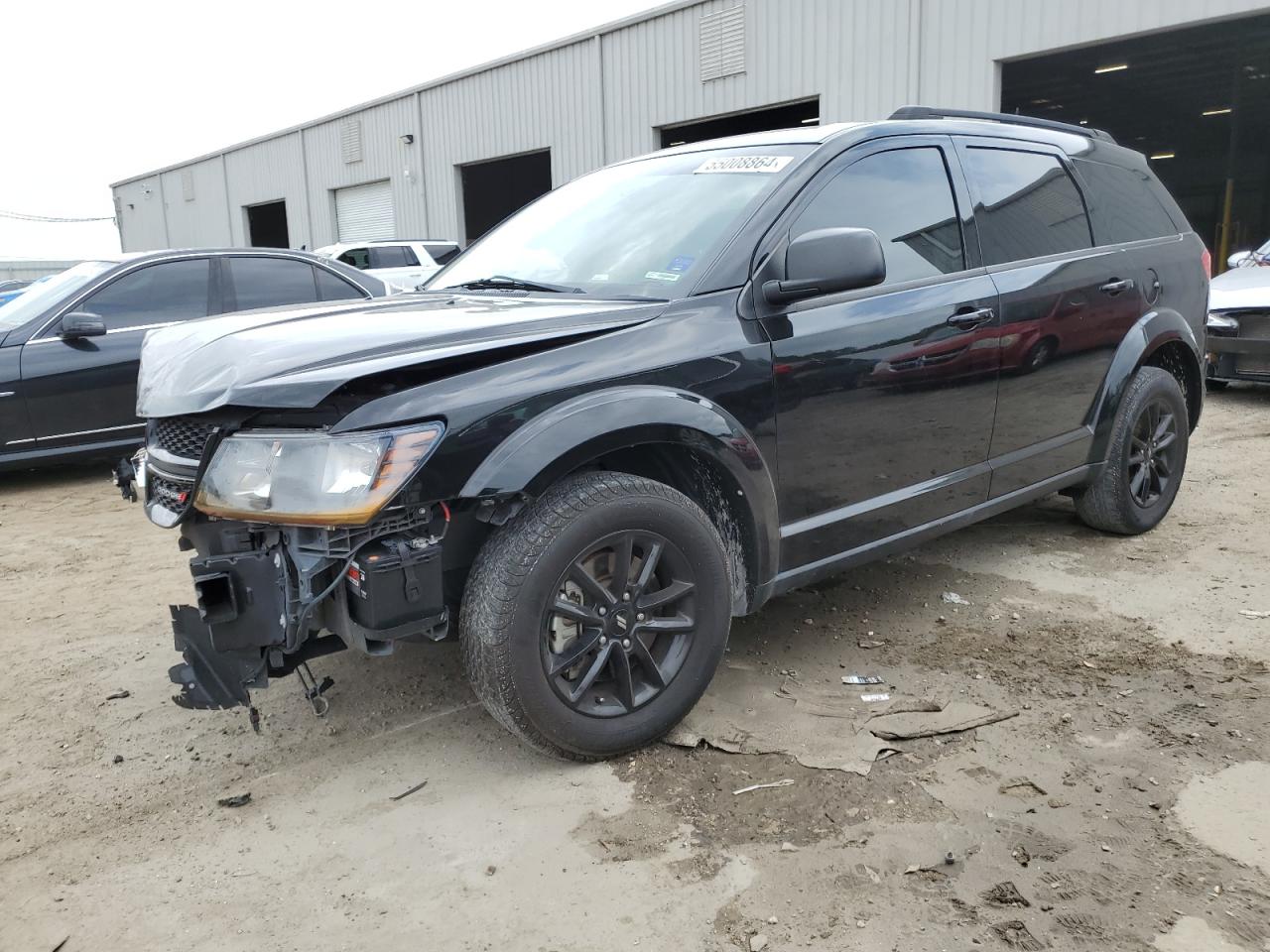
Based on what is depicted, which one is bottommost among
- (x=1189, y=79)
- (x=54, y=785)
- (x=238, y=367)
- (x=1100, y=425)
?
(x=54, y=785)

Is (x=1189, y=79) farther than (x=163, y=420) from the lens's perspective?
Yes

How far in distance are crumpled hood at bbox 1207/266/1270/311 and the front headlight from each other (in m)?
7.77

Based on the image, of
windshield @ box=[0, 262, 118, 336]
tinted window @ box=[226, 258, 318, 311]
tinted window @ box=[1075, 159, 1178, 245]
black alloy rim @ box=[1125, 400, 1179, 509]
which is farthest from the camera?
tinted window @ box=[226, 258, 318, 311]

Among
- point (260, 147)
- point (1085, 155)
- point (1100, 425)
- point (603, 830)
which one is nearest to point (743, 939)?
point (603, 830)

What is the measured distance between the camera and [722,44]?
14.6 m

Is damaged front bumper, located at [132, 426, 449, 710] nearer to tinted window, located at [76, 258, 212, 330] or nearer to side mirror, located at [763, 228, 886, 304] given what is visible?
side mirror, located at [763, 228, 886, 304]

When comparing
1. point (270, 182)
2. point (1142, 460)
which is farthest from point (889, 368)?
point (270, 182)

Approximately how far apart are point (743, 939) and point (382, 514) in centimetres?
125

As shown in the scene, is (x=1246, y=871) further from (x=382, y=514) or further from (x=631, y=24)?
(x=631, y=24)

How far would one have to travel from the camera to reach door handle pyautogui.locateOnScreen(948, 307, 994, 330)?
3.40m

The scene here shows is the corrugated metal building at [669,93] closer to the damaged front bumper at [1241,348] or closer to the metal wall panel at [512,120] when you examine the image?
the metal wall panel at [512,120]

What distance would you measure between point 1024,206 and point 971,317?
2.53 ft

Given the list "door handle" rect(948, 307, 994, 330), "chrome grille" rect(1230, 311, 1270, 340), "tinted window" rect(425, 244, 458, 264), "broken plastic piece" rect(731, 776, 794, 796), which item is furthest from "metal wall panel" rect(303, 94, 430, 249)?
"broken plastic piece" rect(731, 776, 794, 796)

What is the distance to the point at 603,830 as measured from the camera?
2428 millimetres
